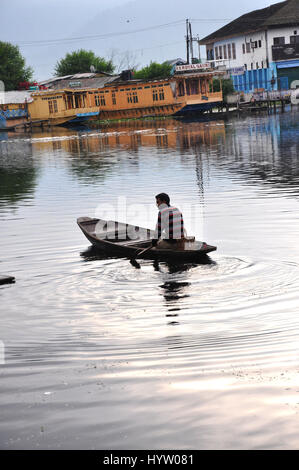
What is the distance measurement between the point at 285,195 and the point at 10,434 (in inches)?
561

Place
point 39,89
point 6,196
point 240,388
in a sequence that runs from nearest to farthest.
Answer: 1. point 240,388
2. point 6,196
3. point 39,89

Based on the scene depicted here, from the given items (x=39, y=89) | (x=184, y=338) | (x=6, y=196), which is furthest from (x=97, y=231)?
(x=39, y=89)

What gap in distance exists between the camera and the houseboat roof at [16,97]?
78.9 meters

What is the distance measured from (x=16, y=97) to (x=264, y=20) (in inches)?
1172

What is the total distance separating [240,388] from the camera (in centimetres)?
608

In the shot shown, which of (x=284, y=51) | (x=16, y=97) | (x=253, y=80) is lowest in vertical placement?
→ (x=253, y=80)

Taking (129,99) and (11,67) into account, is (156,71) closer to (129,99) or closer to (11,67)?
(129,99)

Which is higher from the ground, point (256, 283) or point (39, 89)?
point (39, 89)

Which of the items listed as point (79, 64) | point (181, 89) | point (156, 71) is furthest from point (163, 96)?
point (79, 64)

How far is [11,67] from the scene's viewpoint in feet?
295

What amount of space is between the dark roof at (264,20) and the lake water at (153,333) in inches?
2311

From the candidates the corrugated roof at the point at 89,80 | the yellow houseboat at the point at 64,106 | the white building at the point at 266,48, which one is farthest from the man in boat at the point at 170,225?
the corrugated roof at the point at 89,80

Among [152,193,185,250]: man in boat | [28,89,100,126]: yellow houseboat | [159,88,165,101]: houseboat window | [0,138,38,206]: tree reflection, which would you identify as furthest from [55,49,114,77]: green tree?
[152,193,185,250]: man in boat
